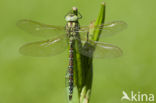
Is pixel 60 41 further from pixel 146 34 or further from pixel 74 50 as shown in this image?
pixel 146 34

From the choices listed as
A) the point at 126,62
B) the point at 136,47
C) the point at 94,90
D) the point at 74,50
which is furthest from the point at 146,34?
the point at 74,50

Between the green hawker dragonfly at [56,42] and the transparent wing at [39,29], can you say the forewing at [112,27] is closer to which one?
the green hawker dragonfly at [56,42]

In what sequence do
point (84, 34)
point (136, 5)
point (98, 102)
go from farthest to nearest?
point (136, 5)
point (98, 102)
point (84, 34)

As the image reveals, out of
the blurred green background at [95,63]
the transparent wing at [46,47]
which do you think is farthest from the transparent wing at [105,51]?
the blurred green background at [95,63]

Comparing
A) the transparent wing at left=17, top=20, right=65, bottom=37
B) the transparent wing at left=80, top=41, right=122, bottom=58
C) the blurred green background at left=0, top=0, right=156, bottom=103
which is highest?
the transparent wing at left=17, top=20, right=65, bottom=37

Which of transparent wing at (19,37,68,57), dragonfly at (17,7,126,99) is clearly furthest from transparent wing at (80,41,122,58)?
transparent wing at (19,37,68,57)

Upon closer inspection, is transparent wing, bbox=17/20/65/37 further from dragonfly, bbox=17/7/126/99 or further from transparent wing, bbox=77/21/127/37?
transparent wing, bbox=77/21/127/37

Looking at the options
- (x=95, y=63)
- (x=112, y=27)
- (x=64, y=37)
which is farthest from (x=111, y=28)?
(x=95, y=63)

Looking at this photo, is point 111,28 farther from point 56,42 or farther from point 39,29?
point 39,29
